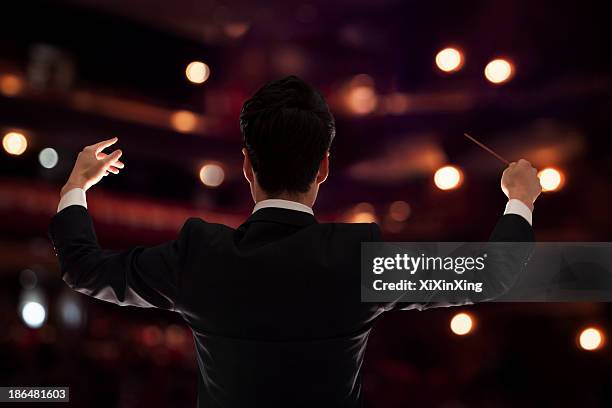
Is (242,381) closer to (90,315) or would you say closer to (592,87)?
(592,87)

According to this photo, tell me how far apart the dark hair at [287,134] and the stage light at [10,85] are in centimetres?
453

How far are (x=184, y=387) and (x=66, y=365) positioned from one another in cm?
73

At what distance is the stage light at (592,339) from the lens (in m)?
Answer: 2.97

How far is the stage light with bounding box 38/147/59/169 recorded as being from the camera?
5.71 meters

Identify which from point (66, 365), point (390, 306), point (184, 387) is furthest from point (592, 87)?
point (66, 365)

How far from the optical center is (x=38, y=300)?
8.85m

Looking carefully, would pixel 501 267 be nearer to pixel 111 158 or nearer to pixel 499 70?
pixel 111 158

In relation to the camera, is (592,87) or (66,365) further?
(66,365)

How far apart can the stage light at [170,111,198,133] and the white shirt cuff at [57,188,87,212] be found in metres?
4.20

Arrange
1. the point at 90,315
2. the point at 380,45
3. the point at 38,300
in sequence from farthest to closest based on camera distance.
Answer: the point at 38,300 → the point at 90,315 → the point at 380,45

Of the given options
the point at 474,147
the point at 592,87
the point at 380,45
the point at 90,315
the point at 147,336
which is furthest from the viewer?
the point at 90,315

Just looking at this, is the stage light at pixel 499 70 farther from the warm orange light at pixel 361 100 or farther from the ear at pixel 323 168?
the ear at pixel 323 168

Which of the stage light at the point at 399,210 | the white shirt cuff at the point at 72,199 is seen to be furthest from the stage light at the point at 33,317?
the white shirt cuff at the point at 72,199

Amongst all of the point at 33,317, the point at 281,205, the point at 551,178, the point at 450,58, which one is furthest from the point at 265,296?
the point at 33,317
